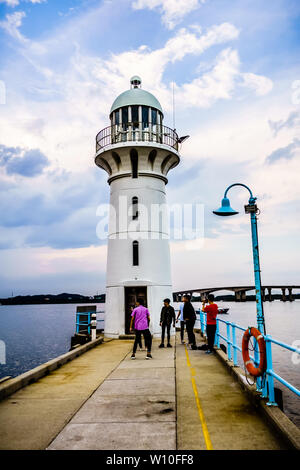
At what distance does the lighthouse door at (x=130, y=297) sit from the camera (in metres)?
18.6

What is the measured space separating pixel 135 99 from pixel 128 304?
1052 cm

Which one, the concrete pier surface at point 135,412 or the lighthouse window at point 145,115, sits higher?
the lighthouse window at point 145,115

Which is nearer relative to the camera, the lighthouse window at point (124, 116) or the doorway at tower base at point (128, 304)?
the doorway at tower base at point (128, 304)

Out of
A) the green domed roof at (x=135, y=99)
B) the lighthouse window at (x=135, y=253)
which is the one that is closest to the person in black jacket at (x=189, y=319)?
the lighthouse window at (x=135, y=253)

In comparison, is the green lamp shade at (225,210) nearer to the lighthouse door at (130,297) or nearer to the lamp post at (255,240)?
the lamp post at (255,240)

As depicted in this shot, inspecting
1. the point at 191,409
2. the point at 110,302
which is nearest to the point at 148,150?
the point at 110,302

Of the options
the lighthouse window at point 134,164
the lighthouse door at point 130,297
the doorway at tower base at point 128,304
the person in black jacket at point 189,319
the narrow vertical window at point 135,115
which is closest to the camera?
the person in black jacket at point 189,319

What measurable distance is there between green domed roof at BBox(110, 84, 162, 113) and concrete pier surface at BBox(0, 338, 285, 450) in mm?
13709

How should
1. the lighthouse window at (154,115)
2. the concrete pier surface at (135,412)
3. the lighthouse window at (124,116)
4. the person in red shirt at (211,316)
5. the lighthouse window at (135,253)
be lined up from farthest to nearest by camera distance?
the lighthouse window at (154,115)
the lighthouse window at (124,116)
the lighthouse window at (135,253)
the person in red shirt at (211,316)
the concrete pier surface at (135,412)

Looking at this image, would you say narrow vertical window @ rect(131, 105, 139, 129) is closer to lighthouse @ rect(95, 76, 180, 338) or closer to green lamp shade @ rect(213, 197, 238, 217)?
lighthouse @ rect(95, 76, 180, 338)

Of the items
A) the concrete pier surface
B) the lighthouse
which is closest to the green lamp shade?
the concrete pier surface

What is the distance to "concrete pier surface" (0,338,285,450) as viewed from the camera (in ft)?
16.3

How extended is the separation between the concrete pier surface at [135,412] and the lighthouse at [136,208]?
8.28 meters
